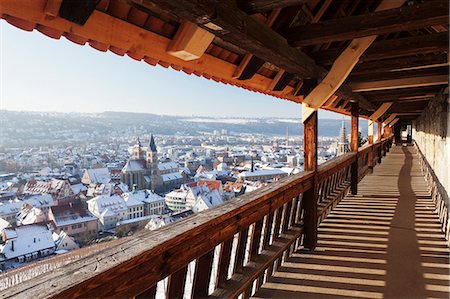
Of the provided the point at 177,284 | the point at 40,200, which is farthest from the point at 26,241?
the point at 177,284

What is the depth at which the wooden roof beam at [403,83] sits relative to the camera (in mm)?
4770

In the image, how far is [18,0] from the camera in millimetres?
1302

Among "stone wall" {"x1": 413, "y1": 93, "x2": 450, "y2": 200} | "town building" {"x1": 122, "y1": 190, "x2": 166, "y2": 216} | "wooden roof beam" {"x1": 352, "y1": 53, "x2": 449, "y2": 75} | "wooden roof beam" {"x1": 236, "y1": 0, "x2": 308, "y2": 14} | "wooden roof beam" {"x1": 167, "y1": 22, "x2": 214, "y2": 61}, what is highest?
"wooden roof beam" {"x1": 352, "y1": 53, "x2": 449, "y2": 75}

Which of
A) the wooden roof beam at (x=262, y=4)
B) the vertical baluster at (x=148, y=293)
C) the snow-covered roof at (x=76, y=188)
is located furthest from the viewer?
the snow-covered roof at (x=76, y=188)

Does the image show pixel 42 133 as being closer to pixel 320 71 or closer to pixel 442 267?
pixel 320 71

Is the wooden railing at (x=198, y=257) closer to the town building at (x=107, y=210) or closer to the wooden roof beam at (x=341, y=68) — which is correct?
the wooden roof beam at (x=341, y=68)

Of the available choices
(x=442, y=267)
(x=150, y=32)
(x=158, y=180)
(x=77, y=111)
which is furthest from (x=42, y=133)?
(x=158, y=180)

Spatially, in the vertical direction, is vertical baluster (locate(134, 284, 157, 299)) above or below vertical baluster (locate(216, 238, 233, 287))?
above

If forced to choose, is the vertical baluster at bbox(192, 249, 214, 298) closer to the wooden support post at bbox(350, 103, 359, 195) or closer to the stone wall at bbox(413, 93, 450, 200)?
the stone wall at bbox(413, 93, 450, 200)

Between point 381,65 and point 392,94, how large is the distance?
3.43 metres

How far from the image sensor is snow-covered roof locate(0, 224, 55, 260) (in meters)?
4.00

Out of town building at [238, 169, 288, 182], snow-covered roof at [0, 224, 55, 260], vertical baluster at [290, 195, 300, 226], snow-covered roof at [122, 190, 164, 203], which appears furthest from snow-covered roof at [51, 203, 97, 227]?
town building at [238, 169, 288, 182]

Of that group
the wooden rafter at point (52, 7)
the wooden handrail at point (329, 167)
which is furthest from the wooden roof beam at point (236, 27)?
the wooden handrail at point (329, 167)

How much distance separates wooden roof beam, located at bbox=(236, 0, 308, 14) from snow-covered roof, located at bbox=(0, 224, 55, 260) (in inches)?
150
